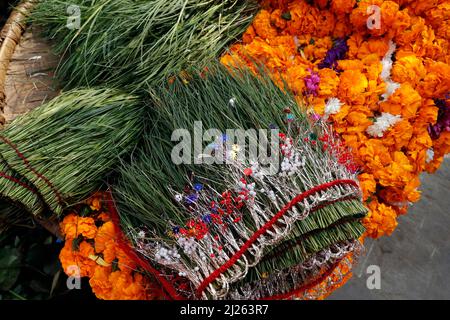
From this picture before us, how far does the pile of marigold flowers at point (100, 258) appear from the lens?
141 centimetres

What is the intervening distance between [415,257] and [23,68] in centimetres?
213

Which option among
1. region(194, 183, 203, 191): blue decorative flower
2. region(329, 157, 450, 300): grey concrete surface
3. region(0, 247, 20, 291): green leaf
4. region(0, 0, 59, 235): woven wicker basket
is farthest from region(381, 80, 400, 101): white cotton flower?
region(0, 247, 20, 291): green leaf

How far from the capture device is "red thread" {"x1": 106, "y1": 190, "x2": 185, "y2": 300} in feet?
4.24

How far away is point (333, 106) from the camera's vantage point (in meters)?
Answer: 1.56

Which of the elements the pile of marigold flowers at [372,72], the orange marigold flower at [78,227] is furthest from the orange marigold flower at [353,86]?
the orange marigold flower at [78,227]

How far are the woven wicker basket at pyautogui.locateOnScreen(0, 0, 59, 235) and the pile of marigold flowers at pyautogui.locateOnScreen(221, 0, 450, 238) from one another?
2.29 ft

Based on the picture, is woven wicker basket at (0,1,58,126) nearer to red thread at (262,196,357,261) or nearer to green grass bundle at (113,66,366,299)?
green grass bundle at (113,66,366,299)

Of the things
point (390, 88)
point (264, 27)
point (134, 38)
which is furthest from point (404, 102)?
point (134, 38)

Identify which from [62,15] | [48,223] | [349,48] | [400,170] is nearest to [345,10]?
[349,48]

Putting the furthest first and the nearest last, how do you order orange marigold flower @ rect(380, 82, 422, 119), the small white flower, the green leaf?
the green leaf
orange marigold flower @ rect(380, 82, 422, 119)
the small white flower

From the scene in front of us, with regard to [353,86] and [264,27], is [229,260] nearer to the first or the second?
[353,86]

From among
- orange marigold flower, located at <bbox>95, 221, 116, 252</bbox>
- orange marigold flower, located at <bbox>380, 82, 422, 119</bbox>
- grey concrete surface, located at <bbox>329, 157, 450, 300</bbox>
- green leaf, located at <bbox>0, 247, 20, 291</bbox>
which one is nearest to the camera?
orange marigold flower, located at <bbox>95, 221, 116, 252</bbox>

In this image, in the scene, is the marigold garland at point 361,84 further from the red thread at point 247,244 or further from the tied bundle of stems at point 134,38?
the red thread at point 247,244
